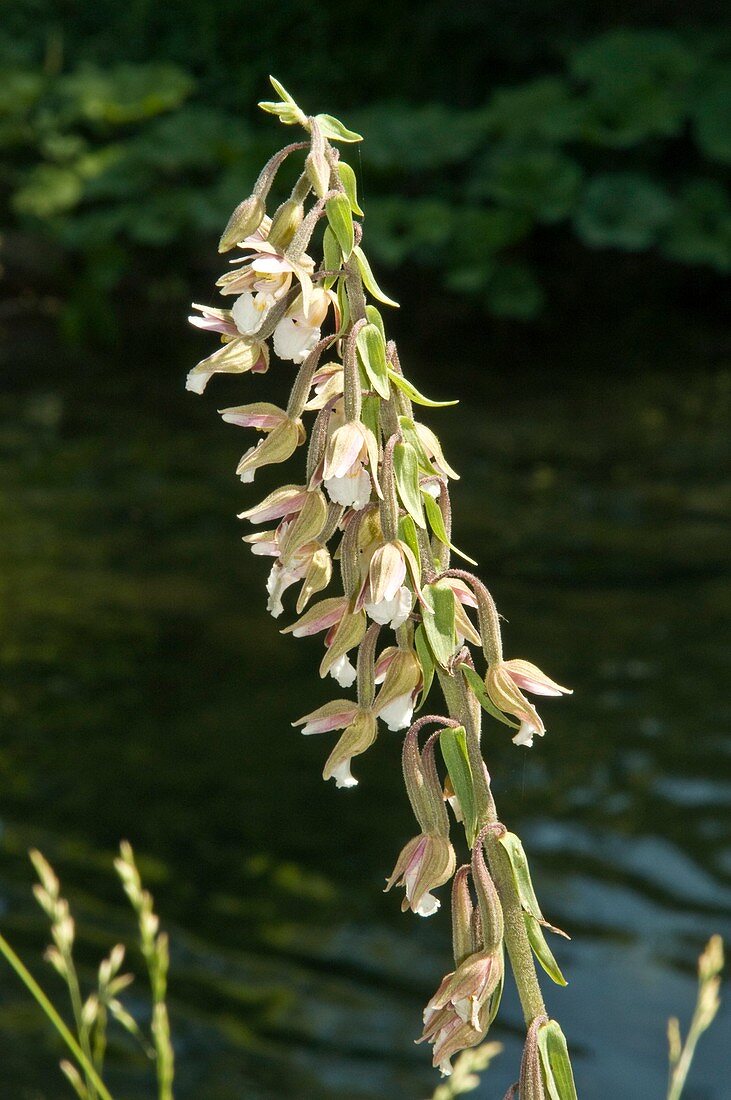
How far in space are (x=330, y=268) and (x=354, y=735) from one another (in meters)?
0.27

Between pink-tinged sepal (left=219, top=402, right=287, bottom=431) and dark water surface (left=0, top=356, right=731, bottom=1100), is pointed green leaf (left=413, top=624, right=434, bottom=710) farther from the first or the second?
dark water surface (left=0, top=356, right=731, bottom=1100)

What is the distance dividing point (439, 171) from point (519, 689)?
31.7ft

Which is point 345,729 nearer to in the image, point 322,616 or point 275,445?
point 322,616

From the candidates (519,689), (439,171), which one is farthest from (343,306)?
(439,171)

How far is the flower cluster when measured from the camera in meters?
0.70

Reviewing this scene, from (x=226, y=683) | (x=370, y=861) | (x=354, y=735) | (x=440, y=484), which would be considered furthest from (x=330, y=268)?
(x=226, y=683)

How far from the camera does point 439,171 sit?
9.98m

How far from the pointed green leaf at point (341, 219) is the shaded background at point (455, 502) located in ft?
7.77

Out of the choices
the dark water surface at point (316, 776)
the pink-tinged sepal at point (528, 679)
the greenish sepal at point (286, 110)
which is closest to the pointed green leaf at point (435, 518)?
the pink-tinged sepal at point (528, 679)

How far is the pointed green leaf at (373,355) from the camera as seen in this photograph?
27.1 inches

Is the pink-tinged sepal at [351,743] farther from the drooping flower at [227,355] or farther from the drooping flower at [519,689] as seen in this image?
the drooping flower at [227,355]

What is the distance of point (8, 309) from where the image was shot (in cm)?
981

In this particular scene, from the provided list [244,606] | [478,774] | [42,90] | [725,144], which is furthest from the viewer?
[42,90]

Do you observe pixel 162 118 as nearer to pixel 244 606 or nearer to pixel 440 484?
pixel 244 606
